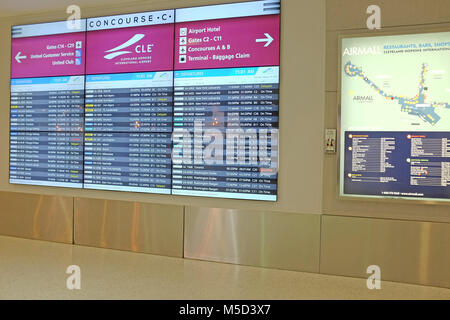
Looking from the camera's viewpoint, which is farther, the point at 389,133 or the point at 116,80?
the point at 116,80

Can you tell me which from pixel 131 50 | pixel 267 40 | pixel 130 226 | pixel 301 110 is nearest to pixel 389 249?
pixel 301 110

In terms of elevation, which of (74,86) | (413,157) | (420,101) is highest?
(74,86)

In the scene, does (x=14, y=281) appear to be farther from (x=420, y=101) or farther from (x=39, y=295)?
(x=420, y=101)

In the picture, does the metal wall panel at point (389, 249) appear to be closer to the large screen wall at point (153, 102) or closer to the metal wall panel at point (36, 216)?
the large screen wall at point (153, 102)

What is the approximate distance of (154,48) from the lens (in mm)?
4090

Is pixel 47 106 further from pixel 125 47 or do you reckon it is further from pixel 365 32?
pixel 365 32

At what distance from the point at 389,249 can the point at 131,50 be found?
3166 mm

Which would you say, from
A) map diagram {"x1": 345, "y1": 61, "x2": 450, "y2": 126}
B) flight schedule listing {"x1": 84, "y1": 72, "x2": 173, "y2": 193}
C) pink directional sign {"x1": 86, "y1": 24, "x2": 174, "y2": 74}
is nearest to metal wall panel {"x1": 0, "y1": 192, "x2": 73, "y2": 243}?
flight schedule listing {"x1": 84, "y1": 72, "x2": 173, "y2": 193}

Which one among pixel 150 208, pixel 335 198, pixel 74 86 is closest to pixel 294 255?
pixel 335 198

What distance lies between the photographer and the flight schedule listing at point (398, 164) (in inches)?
126

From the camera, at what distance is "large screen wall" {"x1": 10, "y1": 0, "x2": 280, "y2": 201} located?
3.74m

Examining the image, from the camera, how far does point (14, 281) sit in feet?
10.7

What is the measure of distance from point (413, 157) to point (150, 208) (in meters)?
2.53

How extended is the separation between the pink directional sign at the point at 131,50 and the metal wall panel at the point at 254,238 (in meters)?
1.57
